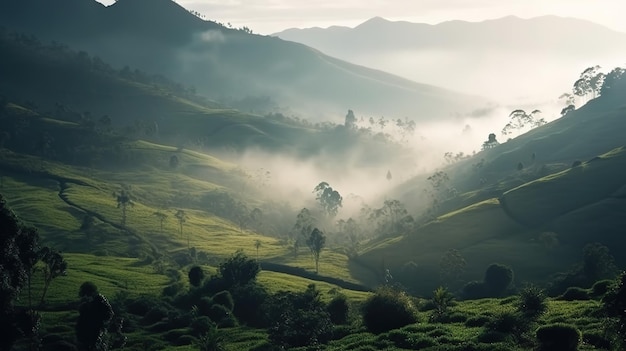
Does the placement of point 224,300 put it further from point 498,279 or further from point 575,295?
point 498,279

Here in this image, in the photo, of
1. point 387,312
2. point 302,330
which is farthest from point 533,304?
point 302,330

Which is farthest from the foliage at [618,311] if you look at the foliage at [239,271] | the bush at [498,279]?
the bush at [498,279]

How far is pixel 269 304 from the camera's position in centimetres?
11412

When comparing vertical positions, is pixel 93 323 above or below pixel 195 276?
above

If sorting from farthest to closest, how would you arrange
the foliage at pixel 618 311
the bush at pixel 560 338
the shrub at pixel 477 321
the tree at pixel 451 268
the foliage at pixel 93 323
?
1. the tree at pixel 451 268
2. the foliage at pixel 93 323
3. the shrub at pixel 477 321
4. the bush at pixel 560 338
5. the foliage at pixel 618 311

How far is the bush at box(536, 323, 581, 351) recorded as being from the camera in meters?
57.8

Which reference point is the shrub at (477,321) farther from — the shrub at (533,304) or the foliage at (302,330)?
the foliage at (302,330)

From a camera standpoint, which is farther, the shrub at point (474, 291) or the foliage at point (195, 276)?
the shrub at point (474, 291)

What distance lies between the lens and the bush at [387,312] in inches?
3322

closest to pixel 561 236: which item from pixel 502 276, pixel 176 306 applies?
pixel 502 276

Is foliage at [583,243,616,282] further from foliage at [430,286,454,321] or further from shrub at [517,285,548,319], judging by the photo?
shrub at [517,285,548,319]

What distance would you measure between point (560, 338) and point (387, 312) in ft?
97.8

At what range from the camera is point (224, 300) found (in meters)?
124

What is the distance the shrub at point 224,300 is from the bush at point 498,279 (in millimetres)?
67688
